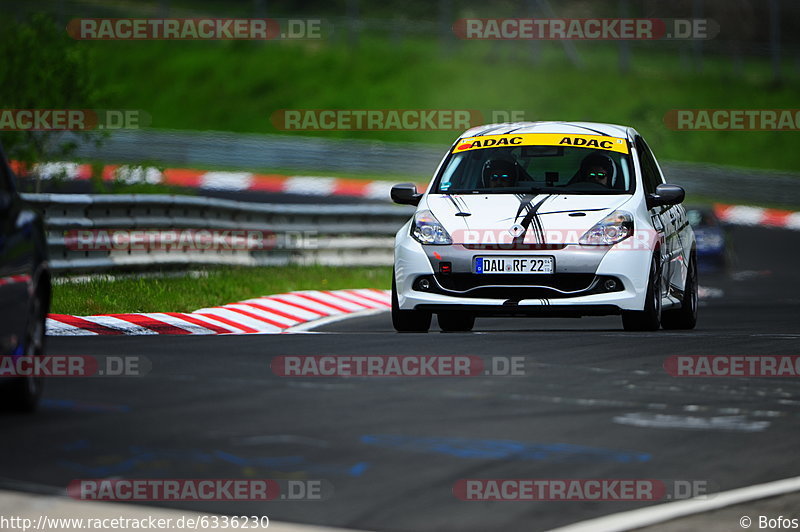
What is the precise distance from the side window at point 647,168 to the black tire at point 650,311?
0.82 metres

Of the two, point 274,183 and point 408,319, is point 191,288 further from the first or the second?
point 274,183

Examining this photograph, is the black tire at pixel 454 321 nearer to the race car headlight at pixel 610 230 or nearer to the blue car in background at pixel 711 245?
the race car headlight at pixel 610 230

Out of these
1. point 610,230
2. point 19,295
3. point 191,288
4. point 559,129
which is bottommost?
point 191,288

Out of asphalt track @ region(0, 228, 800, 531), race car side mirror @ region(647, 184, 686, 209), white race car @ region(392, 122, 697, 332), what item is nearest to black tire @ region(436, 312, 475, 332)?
white race car @ region(392, 122, 697, 332)

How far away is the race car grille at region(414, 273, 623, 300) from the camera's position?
1230cm

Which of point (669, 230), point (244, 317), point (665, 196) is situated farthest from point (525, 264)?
point (244, 317)

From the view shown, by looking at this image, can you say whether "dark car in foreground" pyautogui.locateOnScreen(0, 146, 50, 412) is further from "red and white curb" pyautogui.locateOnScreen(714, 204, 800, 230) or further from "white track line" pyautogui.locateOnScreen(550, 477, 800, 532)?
"red and white curb" pyautogui.locateOnScreen(714, 204, 800, 230)

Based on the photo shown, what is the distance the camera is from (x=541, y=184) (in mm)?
13227

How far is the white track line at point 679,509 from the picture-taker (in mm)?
6242

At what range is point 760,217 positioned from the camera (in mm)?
38500

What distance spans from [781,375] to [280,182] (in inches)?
1223

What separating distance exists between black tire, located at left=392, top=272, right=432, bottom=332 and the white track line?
5.70 metres

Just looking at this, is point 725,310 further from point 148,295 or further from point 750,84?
Answer: point 750,84

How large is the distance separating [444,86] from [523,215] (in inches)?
1626
